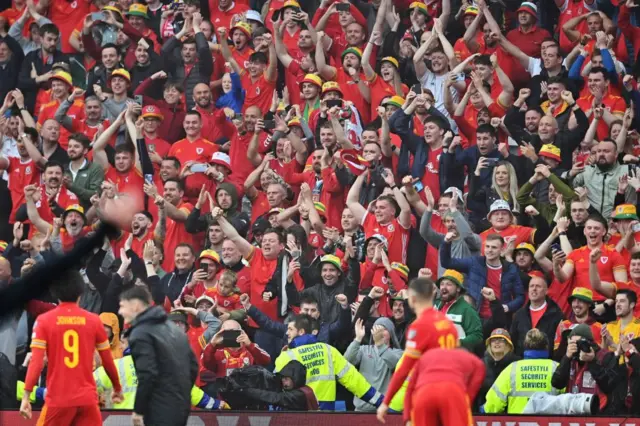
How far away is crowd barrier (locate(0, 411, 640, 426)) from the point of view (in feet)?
37.2

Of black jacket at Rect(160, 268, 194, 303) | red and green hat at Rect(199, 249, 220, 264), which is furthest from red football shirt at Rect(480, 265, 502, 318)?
black jacket at Rect(160, 268, 194, 303)

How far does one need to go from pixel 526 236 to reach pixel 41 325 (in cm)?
613

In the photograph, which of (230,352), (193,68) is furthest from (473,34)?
(230,352)

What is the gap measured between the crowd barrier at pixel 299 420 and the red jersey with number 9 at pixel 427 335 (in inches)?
84.6

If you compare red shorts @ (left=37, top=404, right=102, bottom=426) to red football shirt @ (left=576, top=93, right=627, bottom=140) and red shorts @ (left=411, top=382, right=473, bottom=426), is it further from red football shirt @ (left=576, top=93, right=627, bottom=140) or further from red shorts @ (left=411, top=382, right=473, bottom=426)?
red football shirt @ (left=576, top=93, right=627, bottom=140)

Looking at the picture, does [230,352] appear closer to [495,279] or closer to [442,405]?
[495,279]

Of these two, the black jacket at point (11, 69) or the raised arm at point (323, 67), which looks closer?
the raised arm at point (323, 67)

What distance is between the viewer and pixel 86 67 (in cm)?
1953

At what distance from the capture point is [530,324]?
13.5 metres

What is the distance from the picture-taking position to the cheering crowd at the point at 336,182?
1298cm

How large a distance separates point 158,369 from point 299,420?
2.20m

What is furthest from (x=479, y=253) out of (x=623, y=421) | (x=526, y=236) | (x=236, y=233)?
(x=623, y=421)

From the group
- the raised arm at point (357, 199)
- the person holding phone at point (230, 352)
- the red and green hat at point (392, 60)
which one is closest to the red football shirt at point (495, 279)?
the raised arm at point (357, 199)

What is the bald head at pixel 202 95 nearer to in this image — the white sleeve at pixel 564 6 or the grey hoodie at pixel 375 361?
the white sleeve at pixel 564 6
